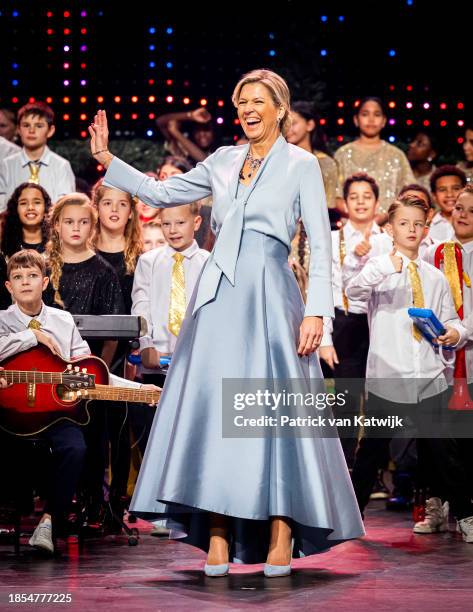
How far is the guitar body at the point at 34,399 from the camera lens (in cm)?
463

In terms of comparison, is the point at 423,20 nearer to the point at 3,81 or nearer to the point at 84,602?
the point at 3,81

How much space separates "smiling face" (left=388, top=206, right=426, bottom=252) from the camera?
5.48m

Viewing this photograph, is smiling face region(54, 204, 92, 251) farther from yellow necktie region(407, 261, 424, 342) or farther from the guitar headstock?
yellow necktie region(407, 261, 424, 342)

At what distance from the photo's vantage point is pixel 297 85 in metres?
8.99

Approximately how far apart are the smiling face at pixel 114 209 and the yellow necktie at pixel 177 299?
0.64 m

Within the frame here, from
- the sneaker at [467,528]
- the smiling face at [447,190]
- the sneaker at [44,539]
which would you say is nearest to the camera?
the sneaker at [44,539]

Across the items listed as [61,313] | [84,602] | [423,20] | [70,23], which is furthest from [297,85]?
[84,602]

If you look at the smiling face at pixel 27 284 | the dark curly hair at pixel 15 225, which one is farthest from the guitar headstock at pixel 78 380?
the dark curly hair at pixel 15 225

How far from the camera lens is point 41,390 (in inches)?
183

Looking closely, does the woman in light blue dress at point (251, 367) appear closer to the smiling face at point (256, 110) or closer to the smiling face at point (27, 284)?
the smiling face at point (256, 110)

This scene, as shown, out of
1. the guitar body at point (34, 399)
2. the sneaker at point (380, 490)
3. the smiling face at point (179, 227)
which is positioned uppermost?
the smiling face at point (179, 227)

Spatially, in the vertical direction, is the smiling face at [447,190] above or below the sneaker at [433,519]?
above

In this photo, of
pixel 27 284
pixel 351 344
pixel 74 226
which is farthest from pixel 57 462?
pixel 351 344

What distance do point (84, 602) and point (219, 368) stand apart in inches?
38.5
